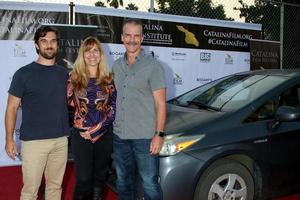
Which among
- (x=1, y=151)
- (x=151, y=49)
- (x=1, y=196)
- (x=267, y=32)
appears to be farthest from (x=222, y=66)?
(x=1, y=196)

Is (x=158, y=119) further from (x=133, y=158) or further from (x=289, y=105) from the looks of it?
(x=289, y=105)

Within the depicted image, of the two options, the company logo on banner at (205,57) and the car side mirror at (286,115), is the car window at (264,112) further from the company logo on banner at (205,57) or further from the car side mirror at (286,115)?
the company logo on banner at (205,57)

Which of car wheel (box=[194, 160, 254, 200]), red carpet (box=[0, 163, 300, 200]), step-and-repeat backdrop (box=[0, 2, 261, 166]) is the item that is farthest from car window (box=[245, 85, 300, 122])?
step-and-repeat backdrop (box=[0, 2, 261, 166])

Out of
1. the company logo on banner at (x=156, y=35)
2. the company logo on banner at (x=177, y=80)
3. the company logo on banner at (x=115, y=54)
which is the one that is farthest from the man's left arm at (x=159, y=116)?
the company logo on banner at (x=177, y=80)

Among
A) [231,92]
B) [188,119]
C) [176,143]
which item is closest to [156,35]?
[231,92]

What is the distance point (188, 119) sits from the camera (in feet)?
14.2

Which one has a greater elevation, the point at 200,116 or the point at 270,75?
the point at 270,75

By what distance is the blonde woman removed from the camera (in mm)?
3689

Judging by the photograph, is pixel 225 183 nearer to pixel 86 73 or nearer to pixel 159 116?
pixel 159 116

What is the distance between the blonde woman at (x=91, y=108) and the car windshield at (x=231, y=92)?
1354mm

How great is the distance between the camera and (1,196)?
514cm

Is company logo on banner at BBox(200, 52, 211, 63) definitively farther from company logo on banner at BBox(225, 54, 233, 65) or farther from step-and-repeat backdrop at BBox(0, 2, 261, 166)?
company logo on banner at BBox(225, 54, 233, 65)

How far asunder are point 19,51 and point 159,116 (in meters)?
3.83

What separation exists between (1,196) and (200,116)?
2624mm
